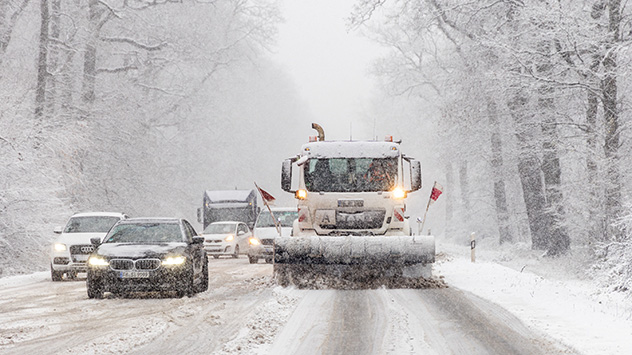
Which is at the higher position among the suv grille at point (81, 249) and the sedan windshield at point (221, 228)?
the sedan windshield at point (221, 228)

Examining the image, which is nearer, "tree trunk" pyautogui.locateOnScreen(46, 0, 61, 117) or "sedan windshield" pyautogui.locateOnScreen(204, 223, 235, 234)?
"sedan windshield" pyautogui.locateOnScreen(204, 223, 235, 234)

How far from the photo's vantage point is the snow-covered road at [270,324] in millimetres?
Answer: 8602

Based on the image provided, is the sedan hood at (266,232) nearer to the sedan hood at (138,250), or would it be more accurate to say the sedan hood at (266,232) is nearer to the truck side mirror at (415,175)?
the truck side mirror at (415,175)

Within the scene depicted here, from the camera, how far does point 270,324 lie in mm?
10211

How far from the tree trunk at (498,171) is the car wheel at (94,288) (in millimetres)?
19054

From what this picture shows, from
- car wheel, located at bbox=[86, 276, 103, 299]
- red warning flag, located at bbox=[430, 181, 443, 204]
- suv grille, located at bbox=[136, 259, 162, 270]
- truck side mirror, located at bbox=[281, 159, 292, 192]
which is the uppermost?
truck side mirror, located at bbox=[281, 159, 292, 192]

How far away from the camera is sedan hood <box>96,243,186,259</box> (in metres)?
14.0

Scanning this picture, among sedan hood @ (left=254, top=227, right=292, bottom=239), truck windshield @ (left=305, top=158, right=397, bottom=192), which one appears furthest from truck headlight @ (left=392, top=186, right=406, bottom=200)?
sedan hood @ (left=254, top=227, right=292, bottom=239)

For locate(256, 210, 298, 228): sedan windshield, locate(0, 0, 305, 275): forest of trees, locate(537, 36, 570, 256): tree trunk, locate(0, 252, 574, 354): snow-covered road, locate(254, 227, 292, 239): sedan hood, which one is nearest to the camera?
locate(0, 252, 574, 354): snow-covered road

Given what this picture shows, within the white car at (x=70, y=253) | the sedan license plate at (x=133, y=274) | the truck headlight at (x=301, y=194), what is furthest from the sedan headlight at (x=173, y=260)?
the white car at (x=70, y=253)

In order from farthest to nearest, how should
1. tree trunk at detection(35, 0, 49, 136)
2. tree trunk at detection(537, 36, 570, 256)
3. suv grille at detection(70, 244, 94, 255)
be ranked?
tree trunk at detection(35, 0, 49, 136) → tree trunk at detection(537, 36, 570, 256) → suv grille at detection(70, 244, 94, 255)

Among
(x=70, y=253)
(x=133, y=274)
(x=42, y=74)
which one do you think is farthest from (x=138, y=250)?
(x=42, y=74)

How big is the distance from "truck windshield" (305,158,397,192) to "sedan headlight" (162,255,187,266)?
3.51 meters

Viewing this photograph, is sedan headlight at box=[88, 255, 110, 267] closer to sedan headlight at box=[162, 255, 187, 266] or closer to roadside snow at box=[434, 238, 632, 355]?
sedan headlight at box=[162, 255, 187, 266]
